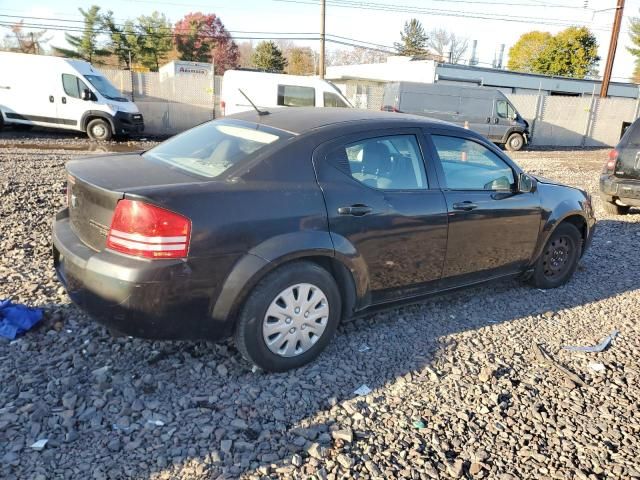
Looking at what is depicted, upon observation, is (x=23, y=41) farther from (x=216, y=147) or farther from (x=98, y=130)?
(x=216, y=147)

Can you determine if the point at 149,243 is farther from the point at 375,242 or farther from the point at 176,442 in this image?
the point at 375,242

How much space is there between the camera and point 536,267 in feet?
16.6

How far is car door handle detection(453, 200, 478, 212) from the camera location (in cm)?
409

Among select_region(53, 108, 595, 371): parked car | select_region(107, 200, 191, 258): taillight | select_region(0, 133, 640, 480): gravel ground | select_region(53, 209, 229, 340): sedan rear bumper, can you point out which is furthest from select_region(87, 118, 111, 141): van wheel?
select_region(107, 200, 191, 258): taillight

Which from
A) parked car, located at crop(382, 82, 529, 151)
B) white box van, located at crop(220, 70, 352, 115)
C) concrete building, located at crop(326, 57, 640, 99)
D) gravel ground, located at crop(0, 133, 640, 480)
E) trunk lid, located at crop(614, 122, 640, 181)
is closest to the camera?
gravel ground, located at crop(0, 133, 640, 480)

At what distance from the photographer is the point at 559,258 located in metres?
5.28

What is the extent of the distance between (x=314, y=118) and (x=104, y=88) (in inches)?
585

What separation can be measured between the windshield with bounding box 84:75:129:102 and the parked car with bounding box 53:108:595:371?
13.9 meters

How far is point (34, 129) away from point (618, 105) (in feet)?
84.9

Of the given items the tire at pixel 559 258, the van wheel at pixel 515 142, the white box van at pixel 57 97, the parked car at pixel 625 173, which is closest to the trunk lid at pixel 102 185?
the tire at pixel 559 258

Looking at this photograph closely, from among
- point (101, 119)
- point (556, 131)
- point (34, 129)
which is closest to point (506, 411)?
point (101, 119)

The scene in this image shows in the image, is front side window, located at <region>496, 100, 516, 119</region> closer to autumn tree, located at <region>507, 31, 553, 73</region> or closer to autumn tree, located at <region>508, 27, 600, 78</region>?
autumn tree, located at <region>508, 27, 600, 78</region>

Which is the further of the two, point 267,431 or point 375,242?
point 375,242

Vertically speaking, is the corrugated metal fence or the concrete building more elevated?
the concrete building
